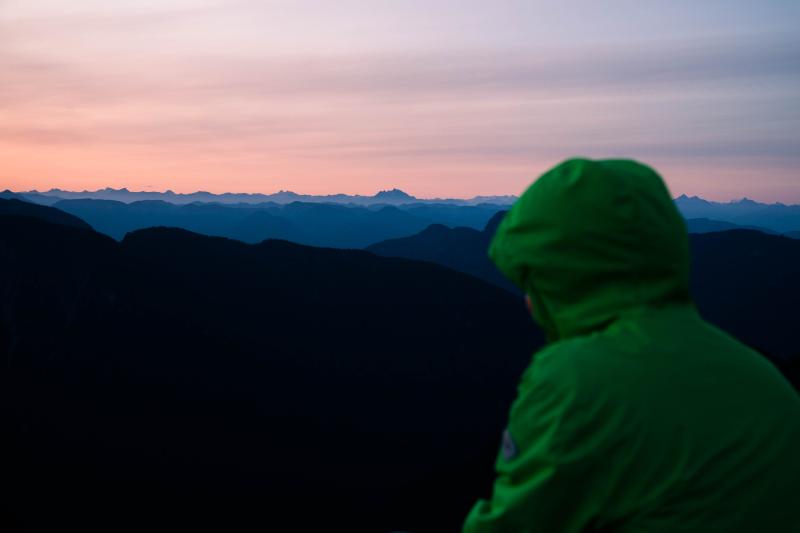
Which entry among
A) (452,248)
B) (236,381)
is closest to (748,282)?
(452,248)

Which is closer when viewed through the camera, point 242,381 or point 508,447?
point 508,447

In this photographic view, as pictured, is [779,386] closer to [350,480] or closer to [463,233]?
[350,480]

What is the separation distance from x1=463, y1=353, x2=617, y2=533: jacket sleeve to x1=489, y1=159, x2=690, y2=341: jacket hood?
27 cm

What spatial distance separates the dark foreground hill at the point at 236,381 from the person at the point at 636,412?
141 feet

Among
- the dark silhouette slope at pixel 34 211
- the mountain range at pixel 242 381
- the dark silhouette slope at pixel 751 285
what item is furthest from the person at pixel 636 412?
the dark silhouette slope at pixel 34 211

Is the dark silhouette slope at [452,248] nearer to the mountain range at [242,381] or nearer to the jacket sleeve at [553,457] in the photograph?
the mountain range at [242,381]

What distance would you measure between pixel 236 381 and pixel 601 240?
6725 centimetres

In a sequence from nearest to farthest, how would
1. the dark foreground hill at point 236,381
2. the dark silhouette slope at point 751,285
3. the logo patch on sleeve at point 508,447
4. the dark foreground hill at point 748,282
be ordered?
the logo patch on sleeve at point 508,447 → the dark foreground hill at point 236,381 → the dark foreground hill at point 748,282 → the dark silhouette slope at point 751,285

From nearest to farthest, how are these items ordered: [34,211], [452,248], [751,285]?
[34,211], [751,285], [452,248]

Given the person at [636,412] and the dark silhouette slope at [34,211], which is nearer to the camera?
the person at [636,412]

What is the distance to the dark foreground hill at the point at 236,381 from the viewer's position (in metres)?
55.5

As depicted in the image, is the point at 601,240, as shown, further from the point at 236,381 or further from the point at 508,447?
the point at 236,381

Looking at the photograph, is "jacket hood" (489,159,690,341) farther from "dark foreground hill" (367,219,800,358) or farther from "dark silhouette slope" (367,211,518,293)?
"dark silhouette slope" (367,211,518,293)

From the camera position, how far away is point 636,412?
1700mm
